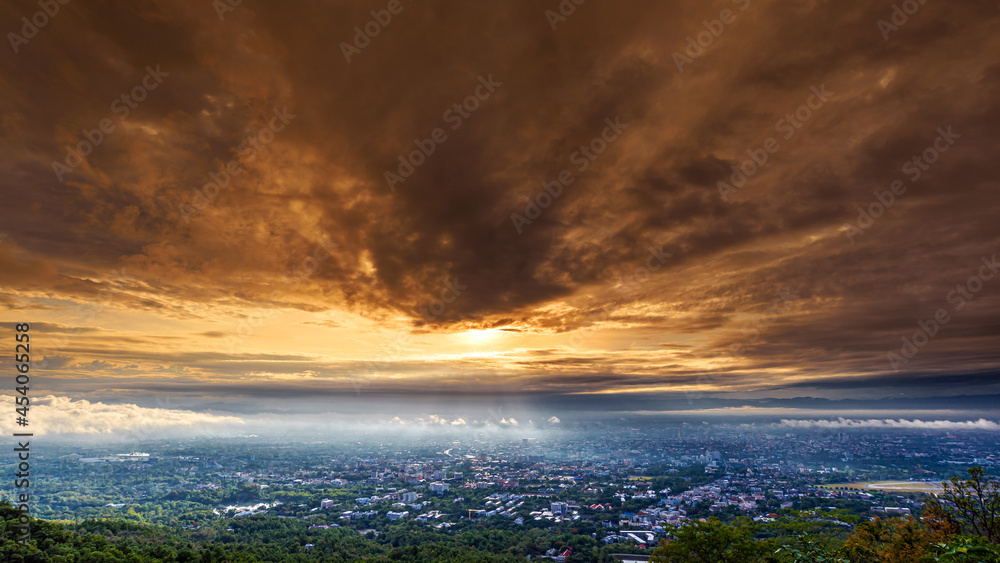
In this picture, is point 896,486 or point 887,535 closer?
point 887,535

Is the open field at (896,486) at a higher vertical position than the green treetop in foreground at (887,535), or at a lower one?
lower

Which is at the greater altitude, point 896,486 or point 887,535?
point 887,535

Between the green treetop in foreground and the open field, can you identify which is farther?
the open field

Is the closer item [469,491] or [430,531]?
[430,531]

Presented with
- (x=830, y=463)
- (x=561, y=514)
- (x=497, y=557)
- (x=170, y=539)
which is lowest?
(x=830, y=463)

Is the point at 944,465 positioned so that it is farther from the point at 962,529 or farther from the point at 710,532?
the point at 710,532

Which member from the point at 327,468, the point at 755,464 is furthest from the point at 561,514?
the point at 327,468

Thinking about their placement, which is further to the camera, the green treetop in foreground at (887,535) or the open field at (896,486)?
the open field at (896,486)

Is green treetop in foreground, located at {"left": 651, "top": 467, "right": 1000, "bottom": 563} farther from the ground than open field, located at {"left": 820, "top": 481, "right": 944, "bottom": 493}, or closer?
farther from the ground
